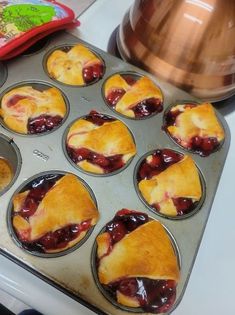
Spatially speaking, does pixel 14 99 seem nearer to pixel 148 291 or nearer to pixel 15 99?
pixel 15 99

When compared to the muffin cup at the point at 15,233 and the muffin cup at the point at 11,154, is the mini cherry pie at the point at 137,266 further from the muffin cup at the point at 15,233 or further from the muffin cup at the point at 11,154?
the muffin cup at the point at 11,154

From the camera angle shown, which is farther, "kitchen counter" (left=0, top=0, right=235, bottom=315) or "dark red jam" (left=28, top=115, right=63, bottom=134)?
"dark red jam" (left=28, top=115, right=63, bottom=134)

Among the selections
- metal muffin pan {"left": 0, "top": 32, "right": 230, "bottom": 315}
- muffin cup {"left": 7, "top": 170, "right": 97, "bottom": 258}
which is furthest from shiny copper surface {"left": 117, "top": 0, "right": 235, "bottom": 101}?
muffin cup {"left": 7, "top": 170, "right": 97, "bottom": 258}

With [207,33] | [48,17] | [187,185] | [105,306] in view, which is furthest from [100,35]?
[105,306]

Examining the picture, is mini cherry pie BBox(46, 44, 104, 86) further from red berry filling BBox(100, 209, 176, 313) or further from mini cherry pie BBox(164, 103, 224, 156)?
red berry filling BBox(100, 209, 176, 313)

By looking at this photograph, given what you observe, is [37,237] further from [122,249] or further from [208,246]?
[208,246]

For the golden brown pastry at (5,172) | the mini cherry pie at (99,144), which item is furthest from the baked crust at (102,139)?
the golden brown pastry at (5,172)
